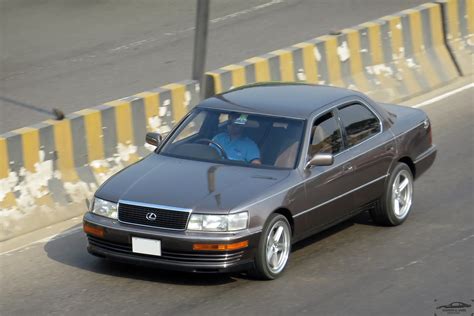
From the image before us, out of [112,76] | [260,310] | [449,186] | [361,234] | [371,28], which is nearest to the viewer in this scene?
[260,310]

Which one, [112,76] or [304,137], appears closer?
[304,137]

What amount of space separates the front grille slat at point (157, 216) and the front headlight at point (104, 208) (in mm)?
85

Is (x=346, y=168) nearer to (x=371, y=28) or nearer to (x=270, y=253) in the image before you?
(x=270, y=253)

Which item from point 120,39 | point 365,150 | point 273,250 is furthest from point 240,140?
point 120,39

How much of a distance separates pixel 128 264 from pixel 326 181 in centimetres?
201

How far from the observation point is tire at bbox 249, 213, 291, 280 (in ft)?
32.0

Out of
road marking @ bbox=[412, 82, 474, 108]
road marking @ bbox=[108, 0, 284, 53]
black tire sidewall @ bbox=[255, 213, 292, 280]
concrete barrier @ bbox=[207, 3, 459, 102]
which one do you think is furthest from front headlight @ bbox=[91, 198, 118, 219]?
road marking @ bbox=[108, 0, 284, 53]

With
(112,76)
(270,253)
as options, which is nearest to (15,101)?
(112,76)

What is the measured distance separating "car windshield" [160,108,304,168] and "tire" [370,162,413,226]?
4.62 feet

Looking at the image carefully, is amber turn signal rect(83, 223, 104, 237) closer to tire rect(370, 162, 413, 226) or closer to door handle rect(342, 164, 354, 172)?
door handle rect(342, 164, 354, 172)

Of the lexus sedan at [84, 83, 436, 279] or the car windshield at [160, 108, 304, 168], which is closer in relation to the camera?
the lexus sedan at [84, 83, 436, 279]

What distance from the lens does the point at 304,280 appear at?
9992mm

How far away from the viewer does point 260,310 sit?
362 inches

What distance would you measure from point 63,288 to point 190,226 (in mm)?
1309
